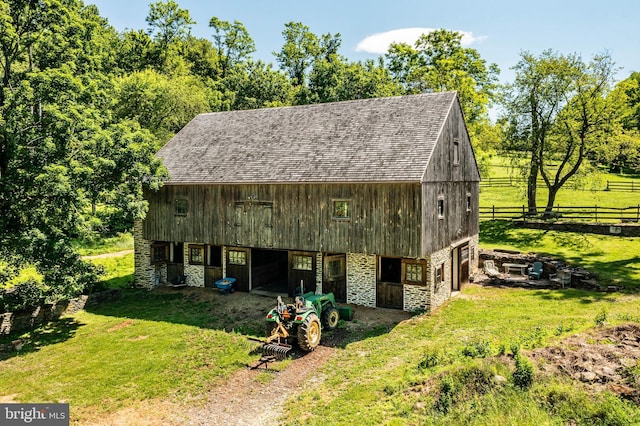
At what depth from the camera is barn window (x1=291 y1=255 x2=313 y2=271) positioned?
20906mm

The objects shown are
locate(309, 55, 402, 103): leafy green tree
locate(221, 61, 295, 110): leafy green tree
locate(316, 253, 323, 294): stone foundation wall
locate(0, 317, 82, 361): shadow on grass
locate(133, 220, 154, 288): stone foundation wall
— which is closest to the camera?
locate(0, 317, 82, 361): shadow on grass

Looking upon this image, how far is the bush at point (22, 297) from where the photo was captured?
17359mm

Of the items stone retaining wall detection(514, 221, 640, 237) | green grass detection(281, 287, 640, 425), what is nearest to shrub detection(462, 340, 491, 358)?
green grass detection(281, 287, 640, 425)

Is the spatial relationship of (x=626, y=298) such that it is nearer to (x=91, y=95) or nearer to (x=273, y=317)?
(x=273, y=317)

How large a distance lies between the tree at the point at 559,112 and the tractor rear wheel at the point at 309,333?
28.1 metres

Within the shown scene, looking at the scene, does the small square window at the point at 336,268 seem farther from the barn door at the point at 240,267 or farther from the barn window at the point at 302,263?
the barn door at the point at 240,267

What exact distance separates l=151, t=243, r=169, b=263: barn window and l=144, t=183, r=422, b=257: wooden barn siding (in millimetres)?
855

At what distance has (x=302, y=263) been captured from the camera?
2114 cm

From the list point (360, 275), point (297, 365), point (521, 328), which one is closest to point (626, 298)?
point (521, 328)

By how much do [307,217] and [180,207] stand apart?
24.5 ft

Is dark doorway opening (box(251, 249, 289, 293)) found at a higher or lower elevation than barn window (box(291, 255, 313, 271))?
lower

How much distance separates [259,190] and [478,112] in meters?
27.3

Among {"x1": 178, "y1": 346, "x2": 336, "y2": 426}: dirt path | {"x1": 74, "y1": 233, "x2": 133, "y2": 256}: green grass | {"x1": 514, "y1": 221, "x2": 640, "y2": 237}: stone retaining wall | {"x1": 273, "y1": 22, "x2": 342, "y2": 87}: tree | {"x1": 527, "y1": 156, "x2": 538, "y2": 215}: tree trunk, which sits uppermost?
{"x1": 273, "y1": 22, "x2": 342, "y2": 87}: tree

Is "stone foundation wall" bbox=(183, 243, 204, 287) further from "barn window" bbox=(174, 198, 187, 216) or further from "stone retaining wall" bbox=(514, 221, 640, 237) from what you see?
"stone retaining wall" bbox=(514, 221, 640, 237)
